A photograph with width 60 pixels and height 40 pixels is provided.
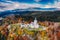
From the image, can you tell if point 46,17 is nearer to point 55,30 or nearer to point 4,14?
point 55,30

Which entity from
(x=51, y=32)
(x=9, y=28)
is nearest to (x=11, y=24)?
(x=9, y=28)

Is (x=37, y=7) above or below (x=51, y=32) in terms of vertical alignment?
above

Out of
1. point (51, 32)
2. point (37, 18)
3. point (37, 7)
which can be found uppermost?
point (37, 7)

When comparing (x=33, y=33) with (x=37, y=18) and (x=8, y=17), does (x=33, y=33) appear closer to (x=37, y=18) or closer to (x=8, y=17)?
(x=37, y=18)

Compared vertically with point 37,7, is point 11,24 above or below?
below

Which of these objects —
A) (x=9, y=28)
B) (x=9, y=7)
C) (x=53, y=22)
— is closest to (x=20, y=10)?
(x=9, y=7)

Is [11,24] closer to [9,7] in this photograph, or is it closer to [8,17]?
[8,17]

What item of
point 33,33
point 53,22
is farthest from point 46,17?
point 33,33
